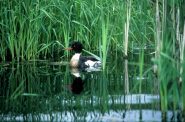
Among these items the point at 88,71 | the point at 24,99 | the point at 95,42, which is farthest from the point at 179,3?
the point at 95,42

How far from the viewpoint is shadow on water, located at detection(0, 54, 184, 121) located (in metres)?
5.32

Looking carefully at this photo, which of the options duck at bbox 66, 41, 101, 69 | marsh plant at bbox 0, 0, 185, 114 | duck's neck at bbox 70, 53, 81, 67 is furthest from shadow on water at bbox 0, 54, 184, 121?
marsh plant at bbox 0, 0, 185, 114

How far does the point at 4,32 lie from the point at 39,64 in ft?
3.23

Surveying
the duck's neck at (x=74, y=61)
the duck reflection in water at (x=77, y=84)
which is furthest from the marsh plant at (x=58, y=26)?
the duck reflection in water at (x=77, y=84)

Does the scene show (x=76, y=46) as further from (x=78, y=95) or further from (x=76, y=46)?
(x=78, y=95)

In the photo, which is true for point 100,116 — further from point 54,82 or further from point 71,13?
point 71,13

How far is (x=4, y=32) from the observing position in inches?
401

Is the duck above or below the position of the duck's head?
below

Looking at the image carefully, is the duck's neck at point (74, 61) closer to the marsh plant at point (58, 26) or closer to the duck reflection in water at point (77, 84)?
the marsh plant at point (58, 26)

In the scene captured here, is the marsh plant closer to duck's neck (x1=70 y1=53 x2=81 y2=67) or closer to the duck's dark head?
the duck's dark head

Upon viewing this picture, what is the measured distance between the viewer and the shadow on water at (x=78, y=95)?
532cm

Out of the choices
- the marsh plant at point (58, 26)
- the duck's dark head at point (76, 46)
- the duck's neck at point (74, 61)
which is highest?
the marsh plant at point (58, 26)

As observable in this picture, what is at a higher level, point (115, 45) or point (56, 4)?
point (56, 4)

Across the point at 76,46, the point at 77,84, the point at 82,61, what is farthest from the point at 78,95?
the point at 76,46
